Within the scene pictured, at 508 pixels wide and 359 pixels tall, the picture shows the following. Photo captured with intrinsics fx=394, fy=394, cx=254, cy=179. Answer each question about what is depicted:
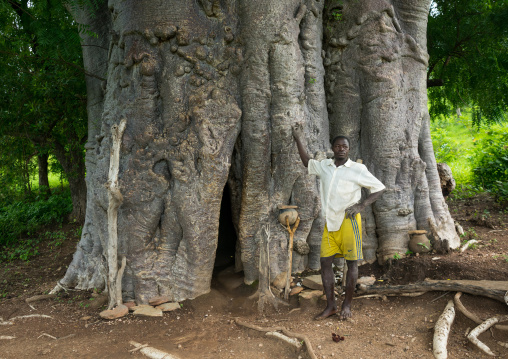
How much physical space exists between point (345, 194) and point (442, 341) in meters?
1.54

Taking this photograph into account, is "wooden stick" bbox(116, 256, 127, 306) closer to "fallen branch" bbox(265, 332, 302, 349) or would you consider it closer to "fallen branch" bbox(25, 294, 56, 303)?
"fallen branch" bbox(25, 294, 56, 303)

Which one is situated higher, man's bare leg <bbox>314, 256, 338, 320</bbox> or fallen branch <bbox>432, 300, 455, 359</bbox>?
man's bare leg <bbox>314, 256, 338, 320</bbox>

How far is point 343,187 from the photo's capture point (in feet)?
13.1

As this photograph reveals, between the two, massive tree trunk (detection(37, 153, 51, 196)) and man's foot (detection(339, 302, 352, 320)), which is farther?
massive tree trunk (detection(37, 153, 51, 196))

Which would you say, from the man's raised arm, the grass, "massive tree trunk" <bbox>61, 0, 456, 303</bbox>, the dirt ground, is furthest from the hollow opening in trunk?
the grass

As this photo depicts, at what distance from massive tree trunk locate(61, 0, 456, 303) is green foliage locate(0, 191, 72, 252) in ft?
11.5

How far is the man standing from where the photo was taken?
13.0ft

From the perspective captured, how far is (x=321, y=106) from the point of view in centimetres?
541

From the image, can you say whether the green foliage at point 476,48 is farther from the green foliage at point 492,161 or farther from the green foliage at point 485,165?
the green foliage at point 492,161

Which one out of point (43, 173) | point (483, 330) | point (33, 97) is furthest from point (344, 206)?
point (43, 173)

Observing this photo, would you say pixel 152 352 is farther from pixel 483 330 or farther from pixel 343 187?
pixel 483 330

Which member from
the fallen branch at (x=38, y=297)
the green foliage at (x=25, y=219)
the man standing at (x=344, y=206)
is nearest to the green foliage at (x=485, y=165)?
the man standing at (x=344, y=206)

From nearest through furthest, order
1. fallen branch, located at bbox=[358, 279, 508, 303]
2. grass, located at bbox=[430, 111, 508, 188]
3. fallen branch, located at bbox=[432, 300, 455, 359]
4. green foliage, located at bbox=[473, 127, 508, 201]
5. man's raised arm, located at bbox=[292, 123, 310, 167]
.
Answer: fallen branch, located at bbox=[432, 300, 455, 359] → fallen branch, located at bbox=[358, 279, 508, 303] → man's raised arm, located at bbox=[292, 123, 310, 167] → green foliage, located at bbox=[473, 127, 508, 201] → grass, located at bbox=[430, 111, 508, 188]

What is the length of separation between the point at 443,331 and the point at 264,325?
1693mm
